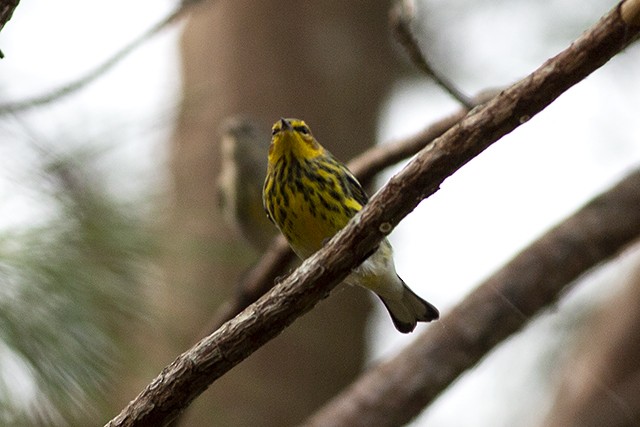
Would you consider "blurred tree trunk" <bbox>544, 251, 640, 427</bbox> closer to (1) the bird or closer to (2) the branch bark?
(1) the bird

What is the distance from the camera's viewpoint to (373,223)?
1650 millimetres

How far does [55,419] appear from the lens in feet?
8.18

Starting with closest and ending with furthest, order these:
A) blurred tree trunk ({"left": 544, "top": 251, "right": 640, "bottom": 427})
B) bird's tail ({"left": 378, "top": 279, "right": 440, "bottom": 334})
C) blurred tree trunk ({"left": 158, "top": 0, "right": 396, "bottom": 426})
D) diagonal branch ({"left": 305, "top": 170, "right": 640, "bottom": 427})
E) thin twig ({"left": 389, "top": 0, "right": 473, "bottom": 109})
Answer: thin twig ({"left": 389, "top": 0, "right": 473, "bottom": 109}) → bird's tail ({"left": 378, "top": 279, "right": 440, "bottom": 334}) → diagonal branch ({"left": 305, "top": 170, "right": 640, "bottom": 427}) → blurred tree trunk ({"left": 544, "top": 251, "right": 640, "bottom": 427}) → blurred tree trunk ({"left": 158, "top": 0, "right": 396, "bottom": 426})

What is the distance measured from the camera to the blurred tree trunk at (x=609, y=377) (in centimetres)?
359

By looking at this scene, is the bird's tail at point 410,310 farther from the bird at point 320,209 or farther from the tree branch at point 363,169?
the tree branch at point 363,169

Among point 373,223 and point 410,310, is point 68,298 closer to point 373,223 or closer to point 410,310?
point 410,310

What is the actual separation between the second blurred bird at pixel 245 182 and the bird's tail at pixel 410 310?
1.54 metres

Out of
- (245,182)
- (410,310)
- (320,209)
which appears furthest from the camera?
(245,182)

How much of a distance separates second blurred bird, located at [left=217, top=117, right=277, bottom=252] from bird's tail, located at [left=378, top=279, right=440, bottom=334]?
5.06 ft

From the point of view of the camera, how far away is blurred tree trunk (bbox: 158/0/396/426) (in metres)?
4.05

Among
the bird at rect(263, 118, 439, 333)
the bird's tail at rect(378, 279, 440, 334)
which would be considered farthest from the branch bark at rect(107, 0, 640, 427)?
the bird's tail at rect(378, 279, 440, 334)

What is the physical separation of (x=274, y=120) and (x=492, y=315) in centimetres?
170

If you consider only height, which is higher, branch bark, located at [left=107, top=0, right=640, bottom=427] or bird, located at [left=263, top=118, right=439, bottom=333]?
branch bark, located at [left=107, top=0, right=640, bottom=427]

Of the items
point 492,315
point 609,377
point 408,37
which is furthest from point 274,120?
point 408,37
